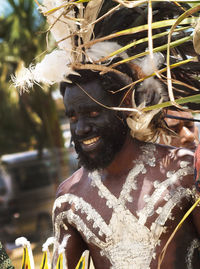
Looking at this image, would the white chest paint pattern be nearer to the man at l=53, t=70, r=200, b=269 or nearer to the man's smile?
the man at l=53, t=70, r=200, b=269

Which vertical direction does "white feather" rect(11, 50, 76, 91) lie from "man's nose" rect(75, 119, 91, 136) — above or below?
above

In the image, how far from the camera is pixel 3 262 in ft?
7.23

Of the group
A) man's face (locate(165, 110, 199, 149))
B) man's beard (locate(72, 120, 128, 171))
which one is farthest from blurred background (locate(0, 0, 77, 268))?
man's beard (locate(72, 120, 128, 171))

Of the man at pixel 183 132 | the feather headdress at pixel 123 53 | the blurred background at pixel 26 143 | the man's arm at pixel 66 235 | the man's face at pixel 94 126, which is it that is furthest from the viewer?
the blurred background at pixel 26 143

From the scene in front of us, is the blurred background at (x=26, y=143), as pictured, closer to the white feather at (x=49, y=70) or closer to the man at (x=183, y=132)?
the man at (x=183, y=132)

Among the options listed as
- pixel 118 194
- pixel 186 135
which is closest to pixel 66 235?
pixel 118 194

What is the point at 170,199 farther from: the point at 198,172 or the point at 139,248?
the point at 198,172

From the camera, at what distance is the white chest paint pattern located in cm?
250

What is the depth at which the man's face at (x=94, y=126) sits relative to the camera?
2.56 m

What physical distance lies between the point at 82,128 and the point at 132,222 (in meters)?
0.52

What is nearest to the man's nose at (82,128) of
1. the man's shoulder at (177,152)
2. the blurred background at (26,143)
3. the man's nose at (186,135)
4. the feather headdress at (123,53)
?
the feather headdress at (123,53)

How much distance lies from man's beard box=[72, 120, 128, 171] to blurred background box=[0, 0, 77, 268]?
7.27 m

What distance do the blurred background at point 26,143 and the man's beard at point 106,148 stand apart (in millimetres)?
7269

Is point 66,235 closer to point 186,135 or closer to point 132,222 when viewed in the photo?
point 132,222
